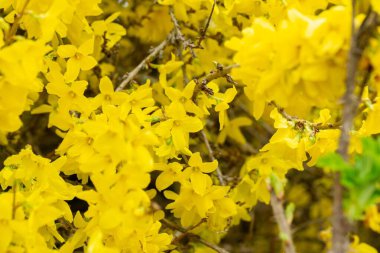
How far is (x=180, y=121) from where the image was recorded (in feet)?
6.65

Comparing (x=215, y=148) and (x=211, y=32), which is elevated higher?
(x=211, y=32)

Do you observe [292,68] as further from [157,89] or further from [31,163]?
[157,89]

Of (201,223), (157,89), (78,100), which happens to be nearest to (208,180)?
(201,223)

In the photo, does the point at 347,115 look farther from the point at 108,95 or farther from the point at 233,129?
the point at 233,129

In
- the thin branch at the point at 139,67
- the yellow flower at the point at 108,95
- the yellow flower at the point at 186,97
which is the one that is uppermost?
the yellow flower at the point at 186,97

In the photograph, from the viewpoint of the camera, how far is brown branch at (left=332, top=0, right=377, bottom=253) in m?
1.27

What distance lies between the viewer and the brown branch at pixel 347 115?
1268mm

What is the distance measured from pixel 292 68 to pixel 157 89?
126cm

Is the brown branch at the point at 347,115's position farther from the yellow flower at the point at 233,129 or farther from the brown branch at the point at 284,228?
the yellow flower at the point at 233,129

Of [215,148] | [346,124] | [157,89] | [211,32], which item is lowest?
[215,148]

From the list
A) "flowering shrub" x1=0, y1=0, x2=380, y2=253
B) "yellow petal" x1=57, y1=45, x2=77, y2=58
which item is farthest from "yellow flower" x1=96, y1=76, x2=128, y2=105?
"yellow petal" x1=57, y1=45, x2=77, y2=58

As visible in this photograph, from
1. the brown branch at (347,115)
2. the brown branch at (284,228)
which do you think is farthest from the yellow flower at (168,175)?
the brown branch at (347,115)

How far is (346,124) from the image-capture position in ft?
4.22

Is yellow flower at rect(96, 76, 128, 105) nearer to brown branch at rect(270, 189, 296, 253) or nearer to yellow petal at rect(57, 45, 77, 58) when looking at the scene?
yellow petal at rect(57, 45, 77, 58)
